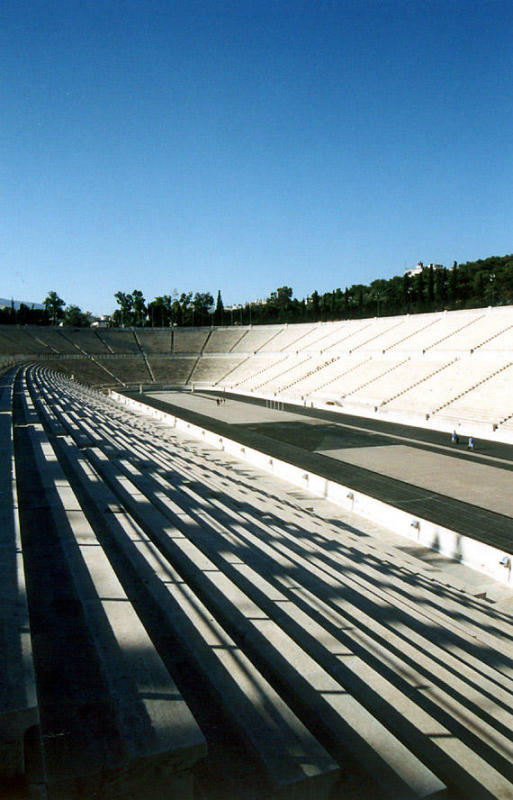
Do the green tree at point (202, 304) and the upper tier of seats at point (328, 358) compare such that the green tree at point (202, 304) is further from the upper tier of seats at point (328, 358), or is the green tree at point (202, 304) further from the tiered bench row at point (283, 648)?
the tiered bench row at point (283, 648)

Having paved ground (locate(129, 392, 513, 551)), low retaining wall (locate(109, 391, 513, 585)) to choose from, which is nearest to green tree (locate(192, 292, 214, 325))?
paved ground (locate(129, 392, 513, 551))

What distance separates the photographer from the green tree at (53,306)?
105000mm

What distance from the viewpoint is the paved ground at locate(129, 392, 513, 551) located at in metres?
15.0

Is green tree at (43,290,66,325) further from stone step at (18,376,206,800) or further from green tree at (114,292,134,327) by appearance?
stone step at (18,376,206,800)

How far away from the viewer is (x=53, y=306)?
106688 millimetres

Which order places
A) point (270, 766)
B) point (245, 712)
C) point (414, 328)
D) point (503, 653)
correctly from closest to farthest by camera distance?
point (270, 766), point (245, 712), point (503, 653), point (414, 328)

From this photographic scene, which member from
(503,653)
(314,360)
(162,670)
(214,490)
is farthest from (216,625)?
(314,360)

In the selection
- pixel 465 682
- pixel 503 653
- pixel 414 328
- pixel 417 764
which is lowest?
pixel 503 653

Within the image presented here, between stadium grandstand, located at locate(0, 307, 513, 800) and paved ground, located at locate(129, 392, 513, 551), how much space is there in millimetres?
182

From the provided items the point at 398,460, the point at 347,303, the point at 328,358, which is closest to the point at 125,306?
the point at 347,303

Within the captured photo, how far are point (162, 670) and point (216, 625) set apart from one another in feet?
A: 3.80

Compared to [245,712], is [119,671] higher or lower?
higher

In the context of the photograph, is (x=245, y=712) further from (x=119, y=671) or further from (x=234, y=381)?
(x=234, y=381)

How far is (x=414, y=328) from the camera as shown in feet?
176
